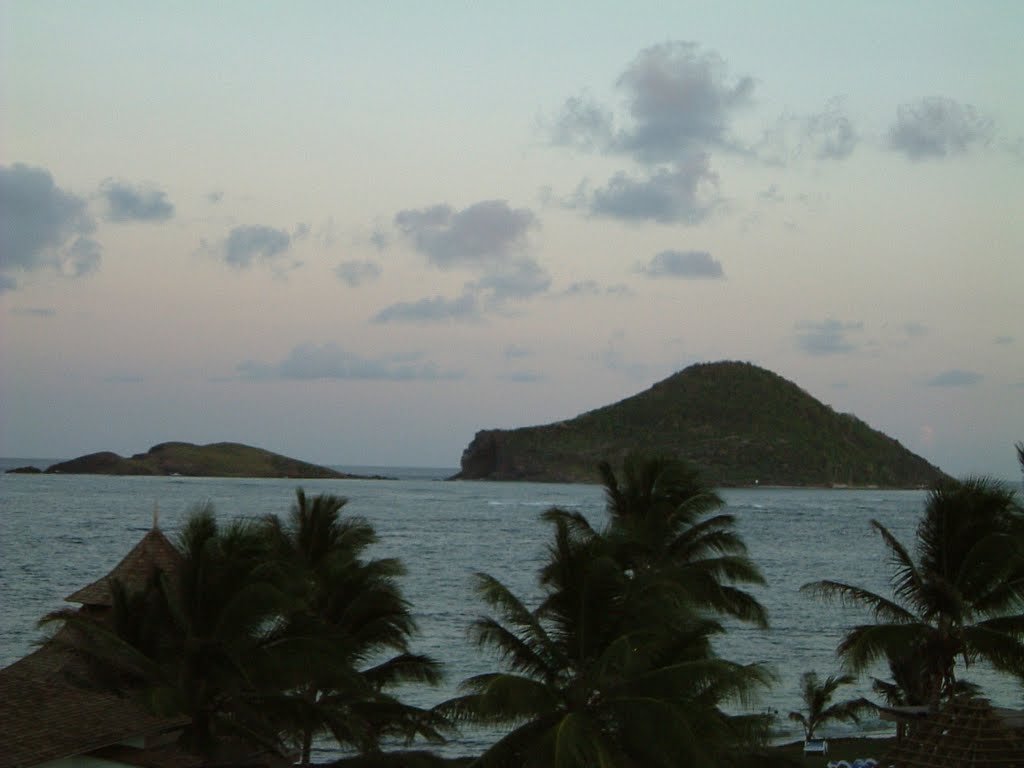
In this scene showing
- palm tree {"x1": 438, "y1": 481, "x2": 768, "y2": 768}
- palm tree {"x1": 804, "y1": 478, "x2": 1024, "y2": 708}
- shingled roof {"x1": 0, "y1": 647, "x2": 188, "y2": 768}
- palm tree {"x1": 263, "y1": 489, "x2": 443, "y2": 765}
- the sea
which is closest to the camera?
palm tree {"x1": 438, "y1": 481, "x2": 768, "y2": 768}

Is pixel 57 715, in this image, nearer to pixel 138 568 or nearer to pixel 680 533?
pixel 138 568

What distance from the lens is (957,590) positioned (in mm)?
26031

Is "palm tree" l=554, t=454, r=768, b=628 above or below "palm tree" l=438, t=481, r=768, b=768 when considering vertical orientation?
above

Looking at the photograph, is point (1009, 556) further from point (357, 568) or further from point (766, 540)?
point (766, 540)

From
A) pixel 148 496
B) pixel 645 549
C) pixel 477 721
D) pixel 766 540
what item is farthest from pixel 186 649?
pixel 148 496

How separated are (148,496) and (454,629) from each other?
136954mm

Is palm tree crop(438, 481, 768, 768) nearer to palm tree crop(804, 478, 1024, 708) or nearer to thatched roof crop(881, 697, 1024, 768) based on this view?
thatched roof crop(881, 697, 1024, 768)

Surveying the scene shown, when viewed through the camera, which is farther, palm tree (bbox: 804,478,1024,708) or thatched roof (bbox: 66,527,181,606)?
palm tree (bbox: 804,478,1024,708)

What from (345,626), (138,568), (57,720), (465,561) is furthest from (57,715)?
(465,561)

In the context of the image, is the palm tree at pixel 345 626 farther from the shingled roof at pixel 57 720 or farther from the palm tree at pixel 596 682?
the palm tree at pixel 596 682

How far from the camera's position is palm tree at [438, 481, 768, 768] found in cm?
1808

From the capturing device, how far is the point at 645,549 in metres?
28.5

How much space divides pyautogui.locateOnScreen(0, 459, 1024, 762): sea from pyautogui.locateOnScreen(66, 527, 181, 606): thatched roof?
2.63ft

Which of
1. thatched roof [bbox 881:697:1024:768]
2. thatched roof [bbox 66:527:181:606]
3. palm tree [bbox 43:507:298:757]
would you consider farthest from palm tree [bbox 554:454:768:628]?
thatched roof [bbox 881:697:1024:768]
